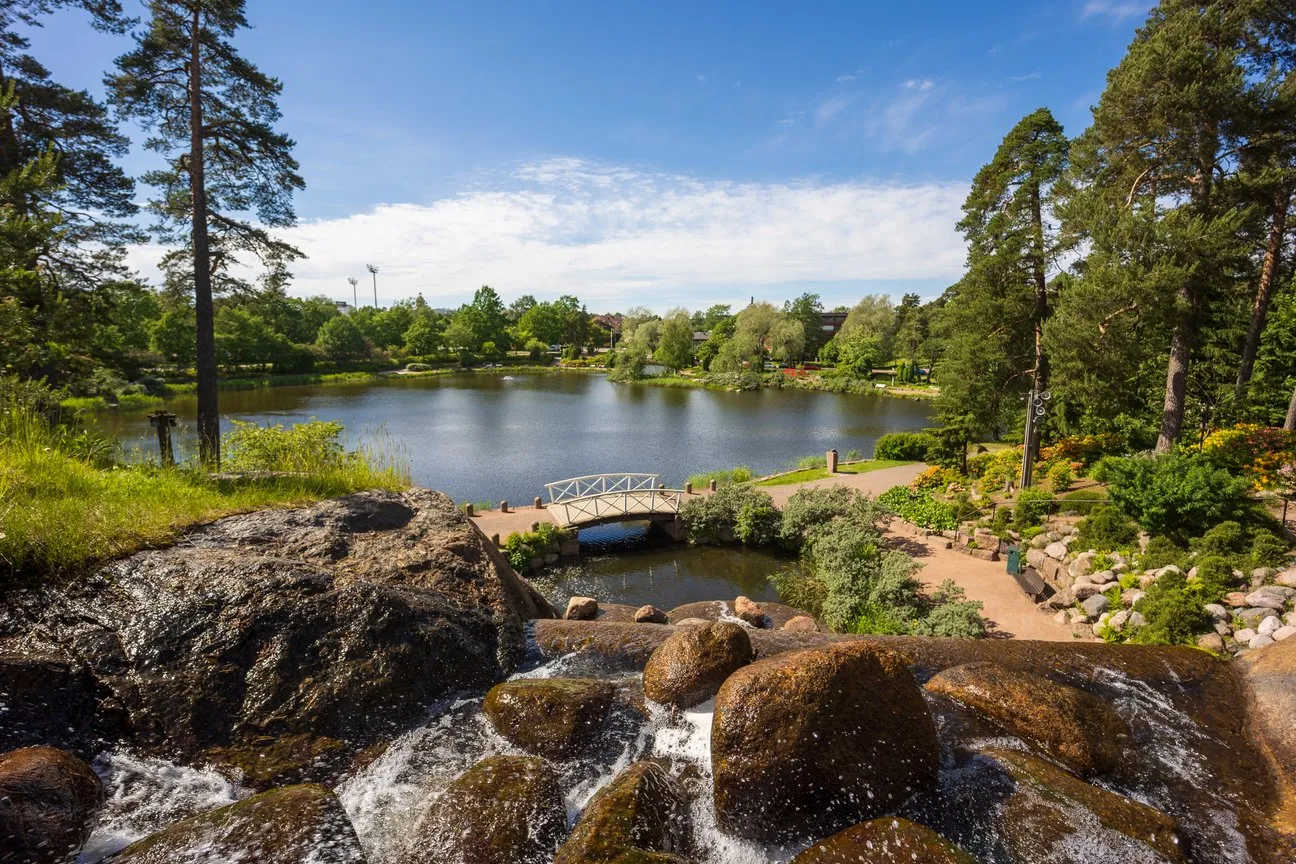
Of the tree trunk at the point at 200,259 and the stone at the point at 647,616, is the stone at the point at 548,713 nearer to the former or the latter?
the stone at the point at 647,616

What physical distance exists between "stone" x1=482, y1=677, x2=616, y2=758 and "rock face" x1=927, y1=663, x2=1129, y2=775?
2885 mm

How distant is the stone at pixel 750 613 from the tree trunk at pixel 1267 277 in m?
16.1

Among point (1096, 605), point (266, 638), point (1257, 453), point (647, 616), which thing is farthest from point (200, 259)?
point (1257, 453)

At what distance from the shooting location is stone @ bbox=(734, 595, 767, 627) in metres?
9.62

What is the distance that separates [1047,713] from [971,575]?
9.58 m

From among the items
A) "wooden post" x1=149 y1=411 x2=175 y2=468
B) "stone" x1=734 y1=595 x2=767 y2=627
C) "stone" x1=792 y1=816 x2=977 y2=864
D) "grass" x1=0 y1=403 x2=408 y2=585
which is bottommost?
"stone" x1=734 y1=595 x2=767 y2=627

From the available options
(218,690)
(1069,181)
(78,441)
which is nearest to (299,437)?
(78,441)

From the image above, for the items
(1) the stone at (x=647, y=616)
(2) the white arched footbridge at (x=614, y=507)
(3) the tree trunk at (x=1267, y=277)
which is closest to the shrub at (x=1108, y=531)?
(3) the tree trunk at (x=1267, y=277)

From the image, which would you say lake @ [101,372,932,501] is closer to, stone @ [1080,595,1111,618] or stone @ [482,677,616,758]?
stone @ [482,677,616,758]

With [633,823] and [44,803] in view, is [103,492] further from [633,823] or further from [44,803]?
[633,823]

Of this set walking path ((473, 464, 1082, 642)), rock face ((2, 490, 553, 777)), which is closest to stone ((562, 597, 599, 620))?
rock face ((2, 490, 553, 777))

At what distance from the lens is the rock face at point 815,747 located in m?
3.62

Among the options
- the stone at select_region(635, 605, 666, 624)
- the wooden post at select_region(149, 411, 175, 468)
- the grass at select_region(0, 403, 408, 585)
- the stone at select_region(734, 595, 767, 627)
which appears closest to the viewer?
the grass at select_region(0, 403, 408, 585)

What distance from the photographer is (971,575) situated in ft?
42.3
